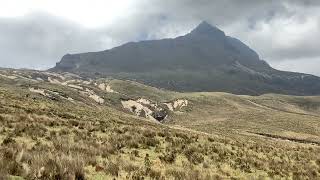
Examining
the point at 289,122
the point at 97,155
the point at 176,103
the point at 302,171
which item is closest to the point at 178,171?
the point at 97,155

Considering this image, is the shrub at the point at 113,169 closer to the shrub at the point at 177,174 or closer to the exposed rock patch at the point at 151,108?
the shrub at the point at 177,174

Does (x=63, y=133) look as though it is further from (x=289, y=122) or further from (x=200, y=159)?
(x=289, y=122)

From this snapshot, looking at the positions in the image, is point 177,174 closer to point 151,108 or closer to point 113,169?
point 113,169

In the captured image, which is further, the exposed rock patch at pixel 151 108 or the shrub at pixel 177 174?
the exposed rock patch at pixel 151 108

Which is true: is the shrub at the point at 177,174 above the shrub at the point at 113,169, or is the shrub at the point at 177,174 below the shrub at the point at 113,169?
below

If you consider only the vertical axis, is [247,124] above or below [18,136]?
below

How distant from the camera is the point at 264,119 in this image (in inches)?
5463

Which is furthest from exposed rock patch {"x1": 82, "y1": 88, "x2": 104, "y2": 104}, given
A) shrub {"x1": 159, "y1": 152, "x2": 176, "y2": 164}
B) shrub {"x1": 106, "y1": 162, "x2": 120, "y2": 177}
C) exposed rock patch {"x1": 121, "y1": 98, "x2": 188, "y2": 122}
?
shrub {"x1": 106, "y1": 162, "x2": 120, "y2": 177}

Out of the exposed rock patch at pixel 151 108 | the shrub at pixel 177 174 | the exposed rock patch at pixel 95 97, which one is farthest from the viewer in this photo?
the exposed rock patch at pixel 95 97

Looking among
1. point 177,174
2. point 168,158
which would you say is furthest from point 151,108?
point 177,174

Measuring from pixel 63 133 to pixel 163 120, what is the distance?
4448 inches

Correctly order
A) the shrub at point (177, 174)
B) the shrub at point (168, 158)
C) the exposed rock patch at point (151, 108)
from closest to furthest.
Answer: the shrub at point (177, 174)
the shrub at point (168, 158)
the exposed rock patch at point (151, 108)

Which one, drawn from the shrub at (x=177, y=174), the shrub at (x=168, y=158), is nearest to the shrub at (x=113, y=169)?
the shrub at (x=177, y=174)

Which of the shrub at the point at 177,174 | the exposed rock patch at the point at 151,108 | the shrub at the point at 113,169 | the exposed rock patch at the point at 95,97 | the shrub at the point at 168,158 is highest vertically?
the shrub at the point at 113,169
